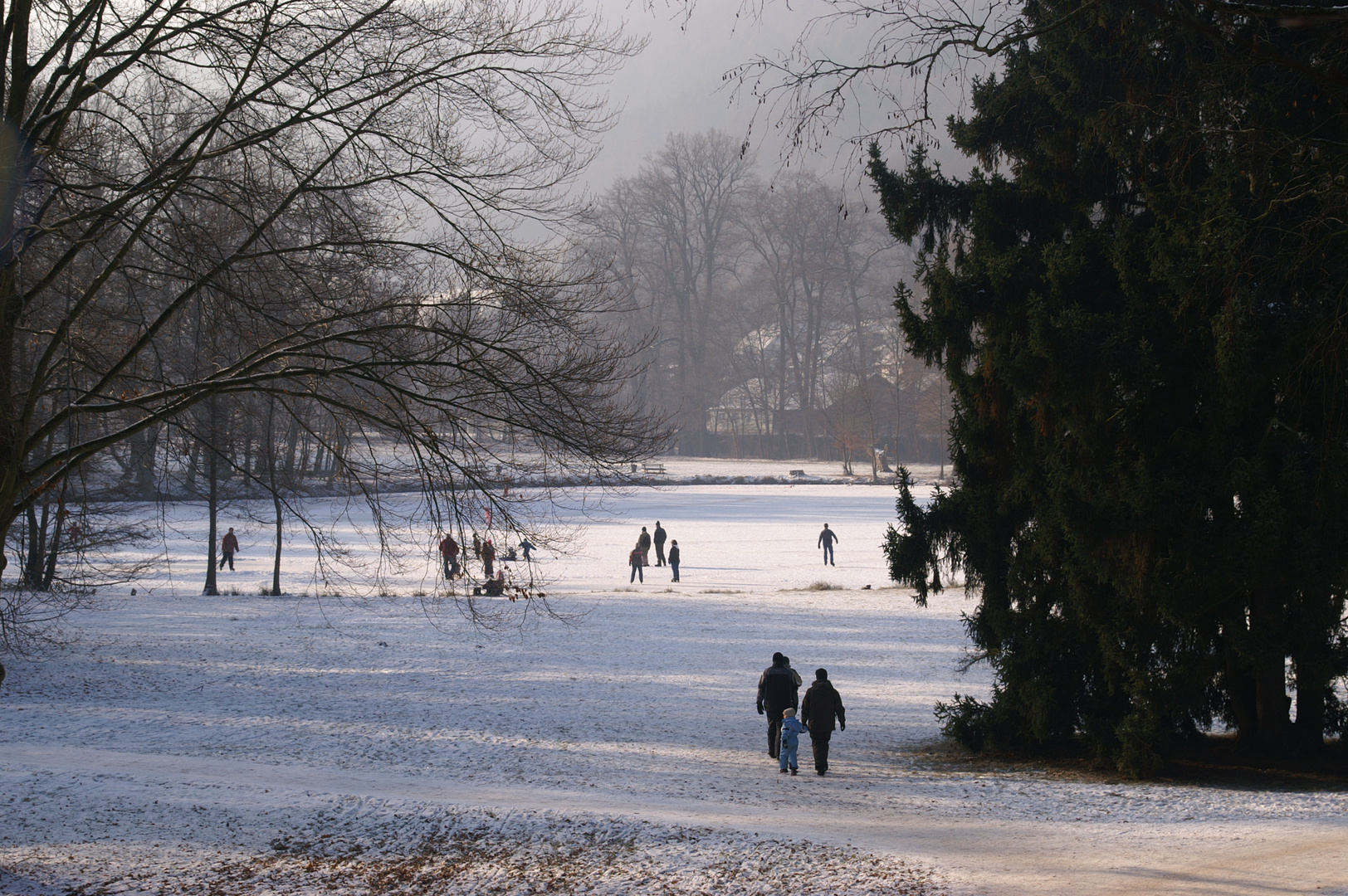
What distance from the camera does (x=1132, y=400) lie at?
9977 millimetres

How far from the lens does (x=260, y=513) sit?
37.8 m

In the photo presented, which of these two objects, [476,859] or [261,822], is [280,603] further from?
[476,859]

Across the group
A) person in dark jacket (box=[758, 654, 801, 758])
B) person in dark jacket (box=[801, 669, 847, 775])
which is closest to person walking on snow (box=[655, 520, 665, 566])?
person in dark jacket (box=[758, 654, 801, 758])

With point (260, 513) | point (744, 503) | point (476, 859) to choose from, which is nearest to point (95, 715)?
point (476, 859)

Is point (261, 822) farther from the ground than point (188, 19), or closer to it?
closer to it

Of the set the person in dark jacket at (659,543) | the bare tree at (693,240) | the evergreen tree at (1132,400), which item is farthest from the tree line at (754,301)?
the evergreen tree at (1132,400)

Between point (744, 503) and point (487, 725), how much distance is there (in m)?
38.1

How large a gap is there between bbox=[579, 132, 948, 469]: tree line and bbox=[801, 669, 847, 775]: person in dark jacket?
65.5m

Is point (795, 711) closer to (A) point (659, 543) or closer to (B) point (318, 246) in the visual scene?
(B) point (318, 246)

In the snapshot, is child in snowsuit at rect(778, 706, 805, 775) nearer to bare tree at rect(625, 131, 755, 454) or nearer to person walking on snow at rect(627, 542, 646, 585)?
person walking on snow at rect(627, 542, 646, 585)

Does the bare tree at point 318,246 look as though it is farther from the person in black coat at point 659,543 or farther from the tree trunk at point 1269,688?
the person in black coat at point 659,543

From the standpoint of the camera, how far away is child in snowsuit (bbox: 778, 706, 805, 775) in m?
10.3

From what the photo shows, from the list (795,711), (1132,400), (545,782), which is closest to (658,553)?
(795,711)

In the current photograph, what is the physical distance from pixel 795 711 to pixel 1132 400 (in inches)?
187
